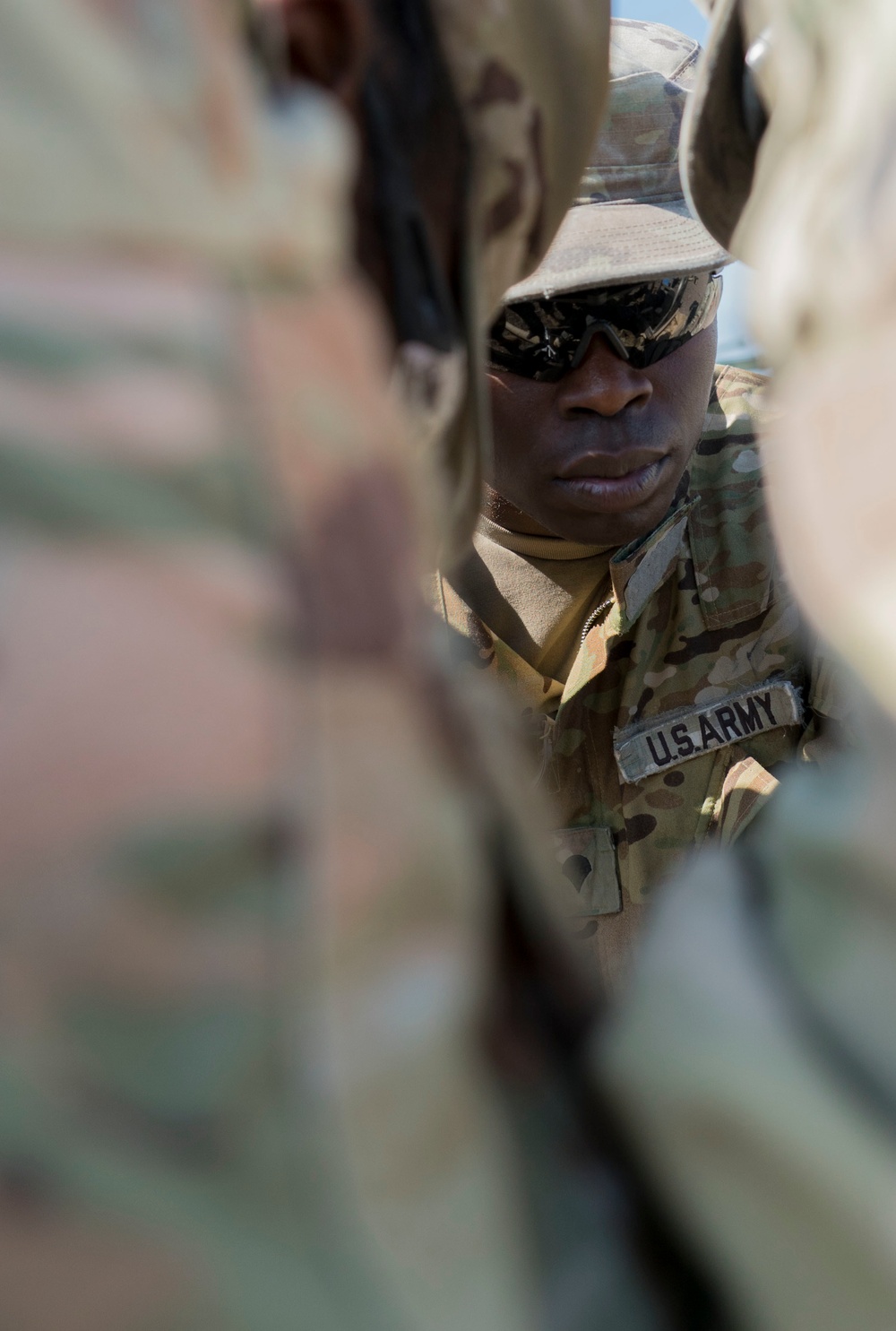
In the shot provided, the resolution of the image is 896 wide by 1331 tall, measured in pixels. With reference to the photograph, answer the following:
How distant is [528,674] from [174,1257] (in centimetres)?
182

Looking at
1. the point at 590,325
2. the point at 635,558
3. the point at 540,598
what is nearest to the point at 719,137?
the point at 590,325

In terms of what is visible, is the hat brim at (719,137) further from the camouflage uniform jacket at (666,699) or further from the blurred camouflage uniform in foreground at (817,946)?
the camouflage uniform jacket at (666,699)

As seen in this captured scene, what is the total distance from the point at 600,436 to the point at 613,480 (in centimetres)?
8

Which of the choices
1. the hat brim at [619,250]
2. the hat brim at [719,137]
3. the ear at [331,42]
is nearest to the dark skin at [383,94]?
the ear at [331,42]

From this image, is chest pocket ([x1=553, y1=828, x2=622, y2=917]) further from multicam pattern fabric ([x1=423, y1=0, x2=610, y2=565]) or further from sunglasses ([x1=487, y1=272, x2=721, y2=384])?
multicam pattern fabric ([x1=423, y1=0, x2=610, y2=565])

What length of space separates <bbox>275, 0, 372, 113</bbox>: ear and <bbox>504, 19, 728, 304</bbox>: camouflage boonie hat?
1095 mm

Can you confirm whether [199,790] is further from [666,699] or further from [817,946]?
[666,699]

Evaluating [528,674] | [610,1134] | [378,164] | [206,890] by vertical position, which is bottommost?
[528,674]

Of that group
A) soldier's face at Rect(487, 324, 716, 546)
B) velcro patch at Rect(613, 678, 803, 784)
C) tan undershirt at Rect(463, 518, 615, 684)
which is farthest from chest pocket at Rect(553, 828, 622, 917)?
soldier's face at Rect(487, 324, 716, 546)

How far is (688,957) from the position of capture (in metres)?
0.34

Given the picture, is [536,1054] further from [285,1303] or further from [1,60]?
[1,60]

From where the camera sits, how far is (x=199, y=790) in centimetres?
27

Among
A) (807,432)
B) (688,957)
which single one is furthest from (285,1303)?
(807,432)

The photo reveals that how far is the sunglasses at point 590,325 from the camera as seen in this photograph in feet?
5.40
